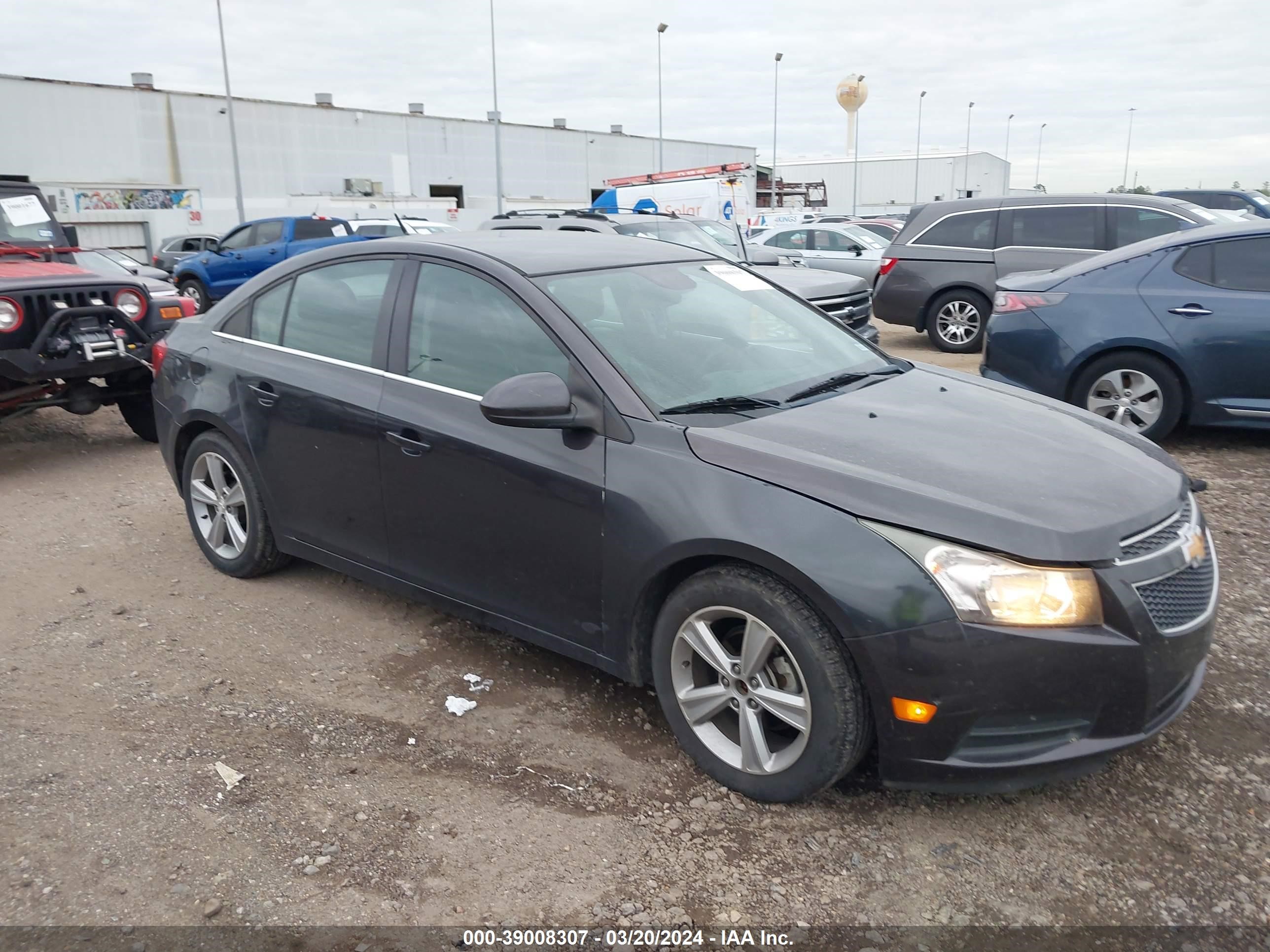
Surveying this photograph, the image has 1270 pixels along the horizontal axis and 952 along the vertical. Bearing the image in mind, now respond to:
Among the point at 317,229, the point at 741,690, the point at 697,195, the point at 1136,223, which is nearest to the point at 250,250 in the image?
the point at 317,229

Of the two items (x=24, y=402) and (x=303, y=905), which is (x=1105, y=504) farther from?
(x=24, y=402)

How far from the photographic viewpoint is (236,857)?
2.83 metres

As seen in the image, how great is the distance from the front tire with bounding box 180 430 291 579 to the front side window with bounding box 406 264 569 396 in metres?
1.32

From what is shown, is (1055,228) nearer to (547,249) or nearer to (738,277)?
(738,277)

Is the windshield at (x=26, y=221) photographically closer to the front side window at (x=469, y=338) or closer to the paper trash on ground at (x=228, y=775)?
the front side window at (x=469, y=338)

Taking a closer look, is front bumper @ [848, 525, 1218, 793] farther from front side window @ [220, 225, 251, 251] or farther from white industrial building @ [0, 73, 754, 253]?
white industrial building @ [0, 73, 754, 253]

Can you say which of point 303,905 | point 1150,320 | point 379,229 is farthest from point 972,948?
point 379,229

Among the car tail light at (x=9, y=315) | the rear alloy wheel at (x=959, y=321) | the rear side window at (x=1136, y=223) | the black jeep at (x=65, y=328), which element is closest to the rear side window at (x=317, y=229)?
the black jeep at (x=65, y=328)

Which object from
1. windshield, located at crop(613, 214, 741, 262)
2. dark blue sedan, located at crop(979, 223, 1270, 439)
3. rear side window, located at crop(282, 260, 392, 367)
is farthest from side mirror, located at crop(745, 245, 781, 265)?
rear side window, located at crop(282, 260, 392, 367)

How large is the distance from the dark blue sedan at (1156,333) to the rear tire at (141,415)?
6566 millimetres

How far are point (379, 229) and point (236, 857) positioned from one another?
58.1 feet

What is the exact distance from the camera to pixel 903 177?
71938mm

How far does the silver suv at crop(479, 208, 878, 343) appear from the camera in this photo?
29.8 ft

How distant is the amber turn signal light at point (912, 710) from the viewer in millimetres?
2684
